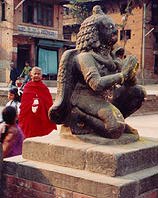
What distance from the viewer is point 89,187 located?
3311mm

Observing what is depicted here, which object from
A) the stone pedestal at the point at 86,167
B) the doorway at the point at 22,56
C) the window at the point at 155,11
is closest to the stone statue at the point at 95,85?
the stone pedestal at the point at 86,167

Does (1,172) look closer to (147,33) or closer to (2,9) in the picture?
(2,9)

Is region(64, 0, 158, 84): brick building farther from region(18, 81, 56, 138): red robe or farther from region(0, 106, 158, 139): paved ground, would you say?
region(18, 81, 56, 138): red robe

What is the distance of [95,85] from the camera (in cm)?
366

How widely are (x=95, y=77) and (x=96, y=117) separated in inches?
14.6

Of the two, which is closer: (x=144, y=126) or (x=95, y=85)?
(x=95, y=85)

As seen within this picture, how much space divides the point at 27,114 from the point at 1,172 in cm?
302

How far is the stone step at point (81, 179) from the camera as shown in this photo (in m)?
3.21

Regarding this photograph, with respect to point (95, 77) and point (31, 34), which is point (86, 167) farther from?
point (31, 34)

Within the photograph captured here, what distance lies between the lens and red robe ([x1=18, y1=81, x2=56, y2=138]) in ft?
22.5

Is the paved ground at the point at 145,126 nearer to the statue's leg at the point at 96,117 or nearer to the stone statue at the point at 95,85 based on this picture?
the stone statue at the point at 95,85

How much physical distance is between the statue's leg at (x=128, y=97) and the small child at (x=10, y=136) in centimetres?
139

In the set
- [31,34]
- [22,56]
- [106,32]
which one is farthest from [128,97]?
[22,56]

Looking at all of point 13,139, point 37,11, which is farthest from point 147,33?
point 13,139
